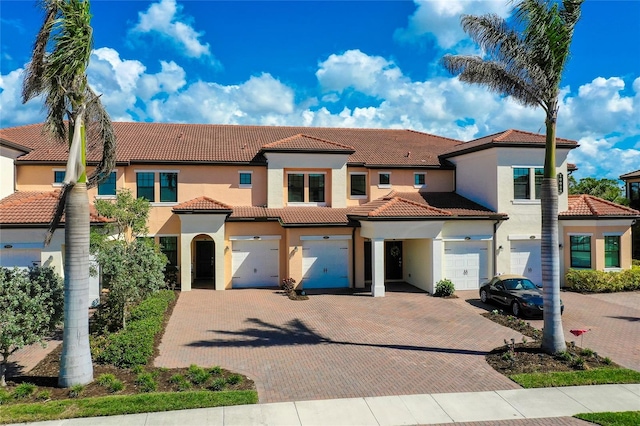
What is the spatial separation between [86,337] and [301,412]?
5409mm

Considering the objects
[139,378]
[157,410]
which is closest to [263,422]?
[157,410]

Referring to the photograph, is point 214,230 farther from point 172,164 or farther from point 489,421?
point 489,421

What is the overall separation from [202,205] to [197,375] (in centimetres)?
1289

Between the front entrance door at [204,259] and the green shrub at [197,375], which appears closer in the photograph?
the green shrub at [197,375]

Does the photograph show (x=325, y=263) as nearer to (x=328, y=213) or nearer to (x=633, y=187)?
(x=328, y=213)

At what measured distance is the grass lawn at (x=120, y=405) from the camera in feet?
27.5

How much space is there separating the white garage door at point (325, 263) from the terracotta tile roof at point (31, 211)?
978 cm

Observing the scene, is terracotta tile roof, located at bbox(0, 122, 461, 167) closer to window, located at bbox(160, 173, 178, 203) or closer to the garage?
window, located at bbox(160, 173, 178, 203)

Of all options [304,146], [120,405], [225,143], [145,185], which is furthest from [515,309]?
[145,185]

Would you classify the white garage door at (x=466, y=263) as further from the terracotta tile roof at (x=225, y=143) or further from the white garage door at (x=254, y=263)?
the white garage door at (x=254, y=263)

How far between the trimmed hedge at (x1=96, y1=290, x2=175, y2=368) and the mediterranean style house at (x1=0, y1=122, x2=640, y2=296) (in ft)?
22.9

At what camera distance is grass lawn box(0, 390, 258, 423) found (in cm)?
838

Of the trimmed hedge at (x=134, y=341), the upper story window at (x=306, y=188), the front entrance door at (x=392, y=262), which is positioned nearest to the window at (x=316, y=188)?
the upper story window at (x=306, y=188)

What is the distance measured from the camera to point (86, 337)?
393 inches
